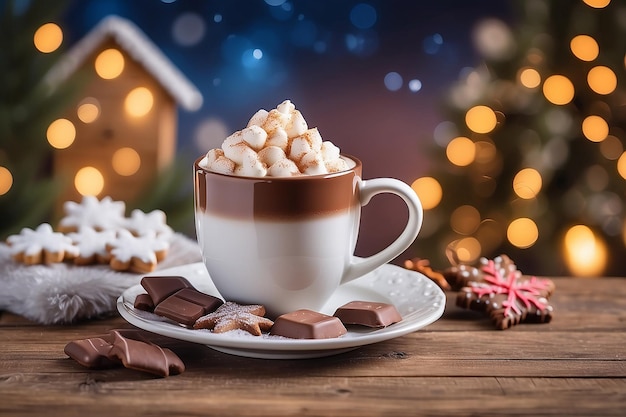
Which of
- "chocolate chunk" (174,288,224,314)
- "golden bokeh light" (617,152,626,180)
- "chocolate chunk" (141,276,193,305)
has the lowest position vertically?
"chocolate chunk" (174,288,224,314)

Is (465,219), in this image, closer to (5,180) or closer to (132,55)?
(132,55)

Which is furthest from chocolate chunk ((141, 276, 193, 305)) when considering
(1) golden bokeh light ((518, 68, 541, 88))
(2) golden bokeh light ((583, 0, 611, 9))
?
(2) golden bokeh light ((583, 0, 611, 9))

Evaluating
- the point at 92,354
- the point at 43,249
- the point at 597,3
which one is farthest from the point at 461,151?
the point at 92,354

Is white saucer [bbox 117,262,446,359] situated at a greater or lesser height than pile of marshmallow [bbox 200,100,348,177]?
lesser

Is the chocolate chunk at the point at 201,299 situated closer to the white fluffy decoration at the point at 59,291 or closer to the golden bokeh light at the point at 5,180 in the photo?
the white fluffy decoration at the point at 59,291

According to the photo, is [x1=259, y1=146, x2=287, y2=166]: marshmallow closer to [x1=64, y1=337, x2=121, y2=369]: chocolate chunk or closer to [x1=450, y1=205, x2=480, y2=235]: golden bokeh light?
[x1=64, y1=337, x2=121, y2=369]: chocolate chunk
